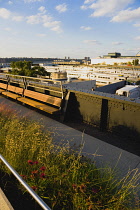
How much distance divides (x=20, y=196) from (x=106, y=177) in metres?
1.47

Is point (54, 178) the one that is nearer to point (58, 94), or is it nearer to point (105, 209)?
point (105, 209)

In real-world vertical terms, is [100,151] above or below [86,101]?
below

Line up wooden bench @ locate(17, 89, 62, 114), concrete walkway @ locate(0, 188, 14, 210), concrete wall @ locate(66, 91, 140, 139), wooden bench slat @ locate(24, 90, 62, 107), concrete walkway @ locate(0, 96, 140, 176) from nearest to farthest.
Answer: concrete walkway @ locate(0, 188, 14, 210), concrete walkway @ locate(0, 96, 140, 176), concrete wall @ locate(66, 91, 140, 139), wooden bench @ locate(17, 89, 62, 114), wooden bench slat @ locate(24, 90, 62, 107)

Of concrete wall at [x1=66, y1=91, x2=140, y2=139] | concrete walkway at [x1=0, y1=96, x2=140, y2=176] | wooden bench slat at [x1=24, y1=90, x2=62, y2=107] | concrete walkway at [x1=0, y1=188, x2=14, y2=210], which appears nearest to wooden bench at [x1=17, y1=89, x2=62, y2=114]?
wooden bench slat at [x1=24, y1=90, x2=62, y2=107]

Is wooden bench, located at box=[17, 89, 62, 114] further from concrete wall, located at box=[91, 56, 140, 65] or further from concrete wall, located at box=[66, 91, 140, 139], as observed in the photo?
concrete wall, located at box=[91, 56, 140, 65]

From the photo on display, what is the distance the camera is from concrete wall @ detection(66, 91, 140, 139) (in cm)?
463

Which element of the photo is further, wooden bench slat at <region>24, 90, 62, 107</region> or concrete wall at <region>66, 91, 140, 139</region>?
wooden bench slat at <region>24, 90, 62, 107</region>

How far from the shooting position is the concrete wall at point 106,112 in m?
4.63

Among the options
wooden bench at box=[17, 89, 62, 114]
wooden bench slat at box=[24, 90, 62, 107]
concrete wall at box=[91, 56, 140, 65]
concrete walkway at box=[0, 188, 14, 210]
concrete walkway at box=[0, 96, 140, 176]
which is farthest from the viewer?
concrete wall at box=[91, 56, 140, 65]

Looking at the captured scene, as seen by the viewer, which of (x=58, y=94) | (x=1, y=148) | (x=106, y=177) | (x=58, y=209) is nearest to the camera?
(x=58, y=209)

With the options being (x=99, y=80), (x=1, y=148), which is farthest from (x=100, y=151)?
(x=99, y=80)

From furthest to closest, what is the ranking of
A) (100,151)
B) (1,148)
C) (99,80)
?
(99,80)
(100,151)
(1,148)

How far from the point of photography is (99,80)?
49.0 meters

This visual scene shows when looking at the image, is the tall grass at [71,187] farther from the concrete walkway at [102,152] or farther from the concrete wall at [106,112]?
the concrete wall at [106,112]
